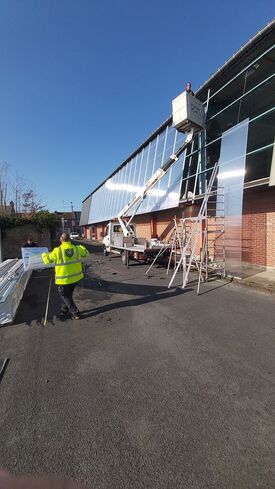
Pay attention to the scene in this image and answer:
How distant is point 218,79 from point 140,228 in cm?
1161

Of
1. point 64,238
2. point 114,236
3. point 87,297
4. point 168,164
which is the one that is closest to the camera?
point 64,238

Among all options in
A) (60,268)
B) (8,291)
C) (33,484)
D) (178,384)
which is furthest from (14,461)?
(8,291)

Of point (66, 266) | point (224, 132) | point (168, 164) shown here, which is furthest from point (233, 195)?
point (66, 266)

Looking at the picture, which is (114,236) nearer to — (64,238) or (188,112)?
(188,112)

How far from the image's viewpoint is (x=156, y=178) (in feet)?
44.3

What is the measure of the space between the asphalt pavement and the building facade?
187 inches

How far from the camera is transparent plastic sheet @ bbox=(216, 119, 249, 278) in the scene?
337 inches

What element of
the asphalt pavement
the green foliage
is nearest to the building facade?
the asphalt pavement

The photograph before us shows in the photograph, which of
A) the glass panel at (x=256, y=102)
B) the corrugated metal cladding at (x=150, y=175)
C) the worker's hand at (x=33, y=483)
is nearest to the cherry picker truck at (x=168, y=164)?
the corrugated metal cladding at (x=150, y=175)

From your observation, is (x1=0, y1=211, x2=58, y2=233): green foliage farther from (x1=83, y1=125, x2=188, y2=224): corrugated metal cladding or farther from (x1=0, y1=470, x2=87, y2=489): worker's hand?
(x1=0, y1=470, x2=87, y2=489): worker's hand

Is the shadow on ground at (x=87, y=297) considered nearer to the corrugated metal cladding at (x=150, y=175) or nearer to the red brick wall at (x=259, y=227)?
the red brick wall at (x=259, y=227)

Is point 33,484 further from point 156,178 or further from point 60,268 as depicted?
point 156,178

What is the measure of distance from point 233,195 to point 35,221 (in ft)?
49.3

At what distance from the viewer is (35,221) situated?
62.5ft
